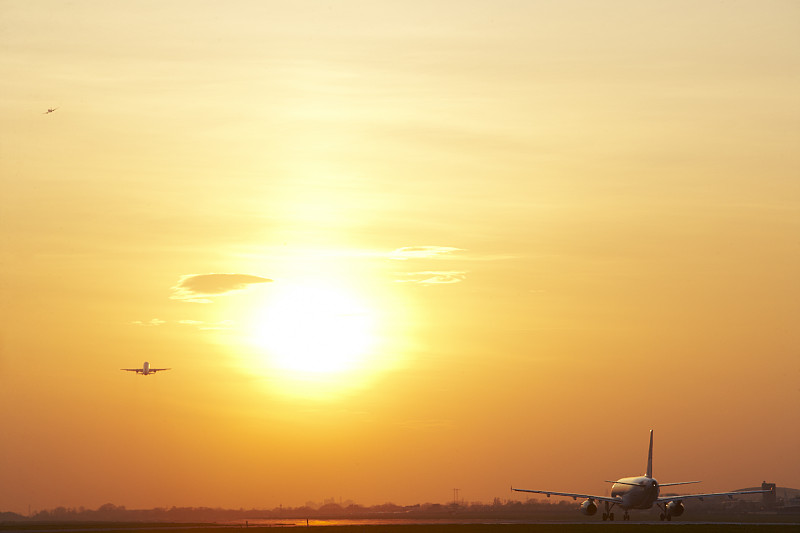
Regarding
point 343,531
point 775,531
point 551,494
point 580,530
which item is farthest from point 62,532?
point 775,531

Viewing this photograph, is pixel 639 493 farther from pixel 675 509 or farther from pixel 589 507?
pixel 589 507

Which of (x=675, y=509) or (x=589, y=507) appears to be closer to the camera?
(x=675, y=509)

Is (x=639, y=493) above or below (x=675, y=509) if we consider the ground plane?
above

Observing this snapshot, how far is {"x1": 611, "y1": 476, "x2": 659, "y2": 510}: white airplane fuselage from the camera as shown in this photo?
162000 mm

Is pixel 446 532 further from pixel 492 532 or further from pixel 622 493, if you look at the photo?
pixel 622 493

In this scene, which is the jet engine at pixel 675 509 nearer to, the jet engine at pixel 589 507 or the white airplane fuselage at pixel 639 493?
the white airplane fuselage at pixel 639 493

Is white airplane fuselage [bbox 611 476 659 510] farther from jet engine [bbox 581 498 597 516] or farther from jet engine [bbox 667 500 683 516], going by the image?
jet engine [bbox 581 498 597 516]

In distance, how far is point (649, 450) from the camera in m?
186

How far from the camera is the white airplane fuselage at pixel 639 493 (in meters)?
162

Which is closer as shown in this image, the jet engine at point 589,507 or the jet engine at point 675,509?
the jet engine at point 675,509

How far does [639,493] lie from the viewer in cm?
16238

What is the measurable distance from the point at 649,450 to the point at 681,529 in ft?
237

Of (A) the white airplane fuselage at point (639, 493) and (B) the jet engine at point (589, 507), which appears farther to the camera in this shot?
(B) the jet engine at point (589, 507)

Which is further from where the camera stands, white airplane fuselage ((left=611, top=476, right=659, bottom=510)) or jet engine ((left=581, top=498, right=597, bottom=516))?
jet engine ((left=581, top=498, right=597, bottom=516))
